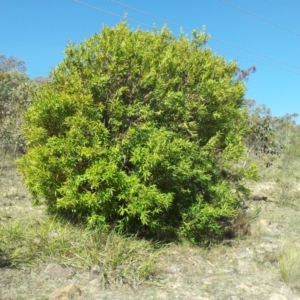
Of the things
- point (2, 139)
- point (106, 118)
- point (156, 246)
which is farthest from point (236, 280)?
point (2, 139)

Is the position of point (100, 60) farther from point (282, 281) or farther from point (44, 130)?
point (282, 281)

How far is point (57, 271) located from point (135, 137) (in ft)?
6.83

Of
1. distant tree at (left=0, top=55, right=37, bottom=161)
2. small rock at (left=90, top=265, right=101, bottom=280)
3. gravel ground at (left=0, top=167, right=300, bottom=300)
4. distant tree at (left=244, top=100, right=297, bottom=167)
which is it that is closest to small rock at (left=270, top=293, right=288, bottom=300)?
gravel ground at (left=0, top=167, right=300, bottom=300)

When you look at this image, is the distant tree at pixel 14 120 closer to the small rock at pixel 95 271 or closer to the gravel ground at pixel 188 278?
the gravel ground at pixel 188 278

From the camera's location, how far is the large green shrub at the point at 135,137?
218 inches

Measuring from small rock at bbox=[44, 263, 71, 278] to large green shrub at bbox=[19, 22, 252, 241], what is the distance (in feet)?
3.16

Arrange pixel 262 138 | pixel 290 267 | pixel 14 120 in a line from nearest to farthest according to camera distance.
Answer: pixel 290 267 < pixel 14 120 < pixel 262 138

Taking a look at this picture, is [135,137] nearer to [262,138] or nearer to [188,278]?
[188,278]

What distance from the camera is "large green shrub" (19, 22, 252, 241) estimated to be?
5547 mm

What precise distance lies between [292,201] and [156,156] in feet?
24.2

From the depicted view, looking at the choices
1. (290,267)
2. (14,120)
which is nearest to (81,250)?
(290,267)

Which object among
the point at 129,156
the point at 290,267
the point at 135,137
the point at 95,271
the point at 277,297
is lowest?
the point at 95,271

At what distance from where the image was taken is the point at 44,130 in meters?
5.83

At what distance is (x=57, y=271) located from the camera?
4.82 m
